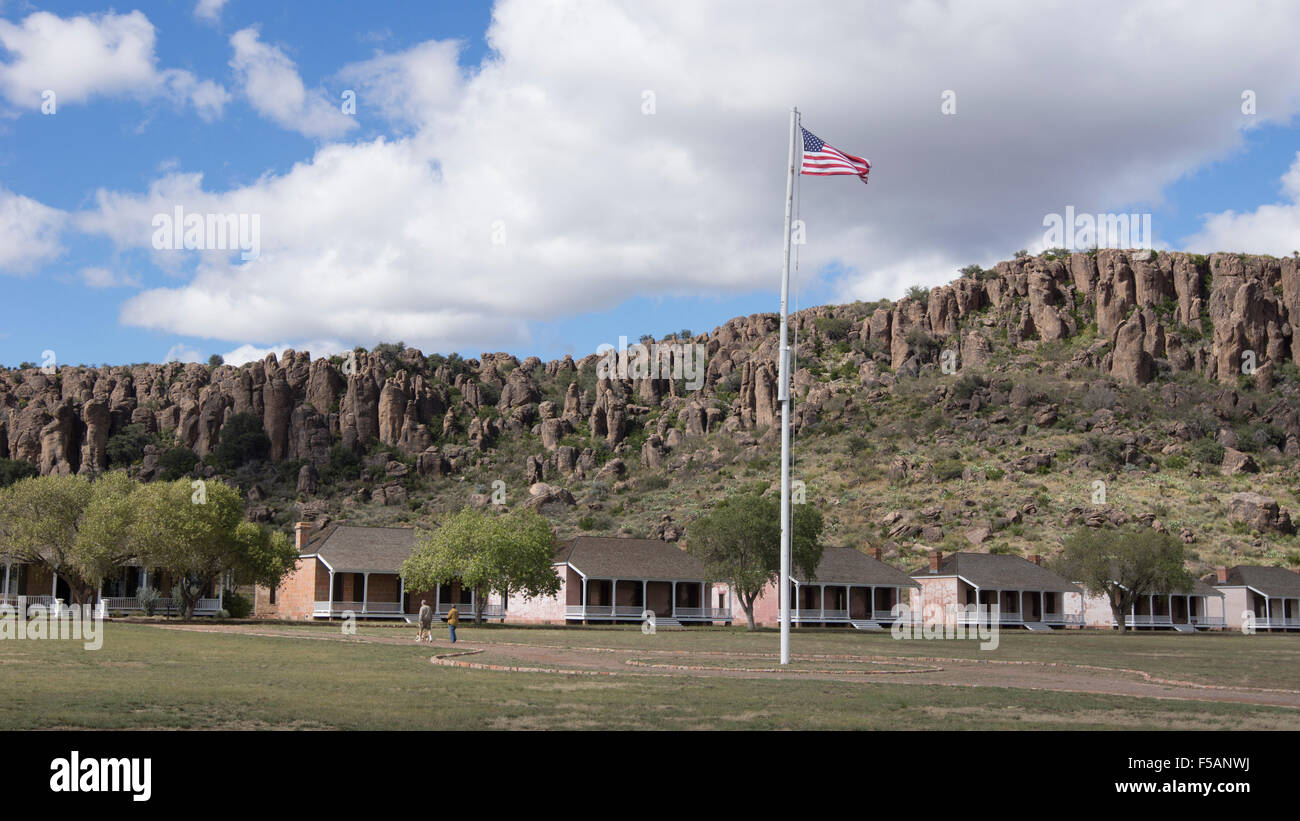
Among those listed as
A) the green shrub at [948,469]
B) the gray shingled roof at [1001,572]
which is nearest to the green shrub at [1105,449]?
the green shrub at [948,469]

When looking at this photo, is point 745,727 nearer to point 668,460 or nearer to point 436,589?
point 436,589

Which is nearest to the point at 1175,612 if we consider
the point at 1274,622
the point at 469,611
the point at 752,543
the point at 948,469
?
the point at 1274,622

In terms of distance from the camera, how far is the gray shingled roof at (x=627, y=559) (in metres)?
65.9

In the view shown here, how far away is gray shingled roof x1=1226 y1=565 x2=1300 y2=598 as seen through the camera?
77.1m

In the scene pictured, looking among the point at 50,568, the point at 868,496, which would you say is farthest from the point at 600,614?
the point at 868,496

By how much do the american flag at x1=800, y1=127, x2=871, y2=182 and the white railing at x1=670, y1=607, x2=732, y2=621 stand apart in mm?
45411

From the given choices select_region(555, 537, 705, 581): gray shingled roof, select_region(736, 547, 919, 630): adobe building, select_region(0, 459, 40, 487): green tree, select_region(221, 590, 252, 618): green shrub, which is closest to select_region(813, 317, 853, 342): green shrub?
select_region(736, 547, 919, 630): adobe building

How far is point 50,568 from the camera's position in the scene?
2080 inches

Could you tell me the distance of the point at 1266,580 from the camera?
78.1m

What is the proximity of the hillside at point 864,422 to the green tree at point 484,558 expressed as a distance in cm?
3398

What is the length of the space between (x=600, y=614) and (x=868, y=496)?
3906 centimetres

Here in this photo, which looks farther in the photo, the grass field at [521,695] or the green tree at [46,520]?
the green tree at [46,520]

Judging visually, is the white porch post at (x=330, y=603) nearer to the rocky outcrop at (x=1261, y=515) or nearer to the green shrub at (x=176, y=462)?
the green shrub at (x=176, y=462)
